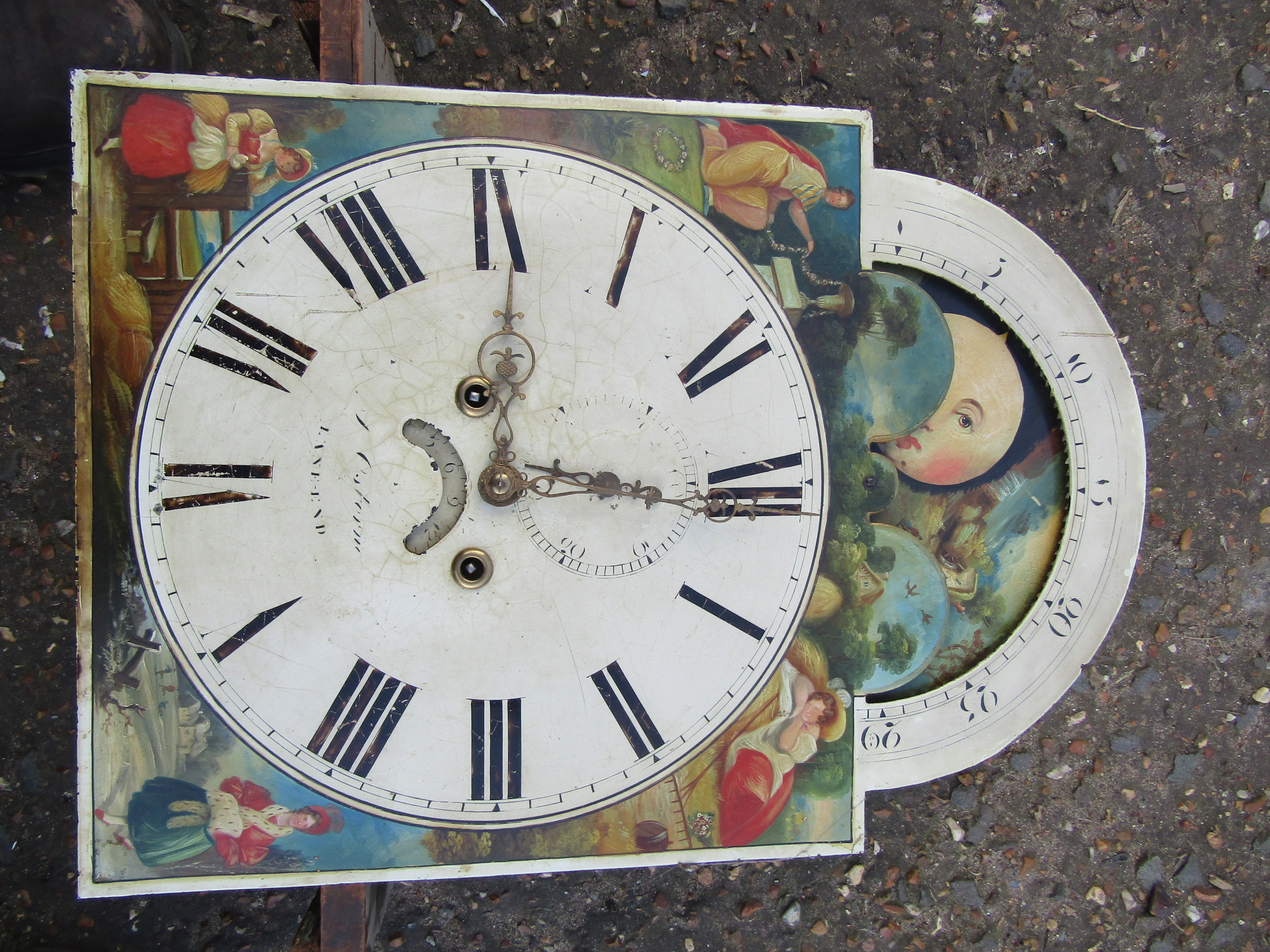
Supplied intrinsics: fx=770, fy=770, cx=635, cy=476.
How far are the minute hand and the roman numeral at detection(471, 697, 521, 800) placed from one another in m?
0.62

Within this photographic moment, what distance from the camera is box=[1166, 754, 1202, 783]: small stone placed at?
3.11m

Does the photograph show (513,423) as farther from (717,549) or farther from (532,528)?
(717,549)

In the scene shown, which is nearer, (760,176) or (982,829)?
(760,176)

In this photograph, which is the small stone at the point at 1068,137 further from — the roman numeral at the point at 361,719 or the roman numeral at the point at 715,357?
the roman numeral at the point at 361,719

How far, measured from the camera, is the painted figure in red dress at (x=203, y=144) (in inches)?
82.4

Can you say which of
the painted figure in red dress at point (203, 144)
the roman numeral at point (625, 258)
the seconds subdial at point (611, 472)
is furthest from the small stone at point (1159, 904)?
the painted figure in red dress at point (203, 144)

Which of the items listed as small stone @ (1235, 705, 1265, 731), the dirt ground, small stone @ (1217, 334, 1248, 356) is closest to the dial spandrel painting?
the dirt ground

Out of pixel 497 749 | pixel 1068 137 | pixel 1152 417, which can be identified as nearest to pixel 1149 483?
pixel 1152 417

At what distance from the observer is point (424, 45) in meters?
2.96

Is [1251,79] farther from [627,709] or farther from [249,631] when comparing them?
[249,631]

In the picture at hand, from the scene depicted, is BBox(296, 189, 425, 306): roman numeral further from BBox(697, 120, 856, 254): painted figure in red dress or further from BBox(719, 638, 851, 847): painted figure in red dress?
BBox(719, 638, 851, 847): painted figure in red dress

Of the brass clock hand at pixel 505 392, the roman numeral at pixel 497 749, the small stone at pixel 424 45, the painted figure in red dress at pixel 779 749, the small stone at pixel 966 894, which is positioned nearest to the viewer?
the brass clock hand at pixel 505 392

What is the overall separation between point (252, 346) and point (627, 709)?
1.46m

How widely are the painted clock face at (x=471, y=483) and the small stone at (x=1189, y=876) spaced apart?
2267 mm
